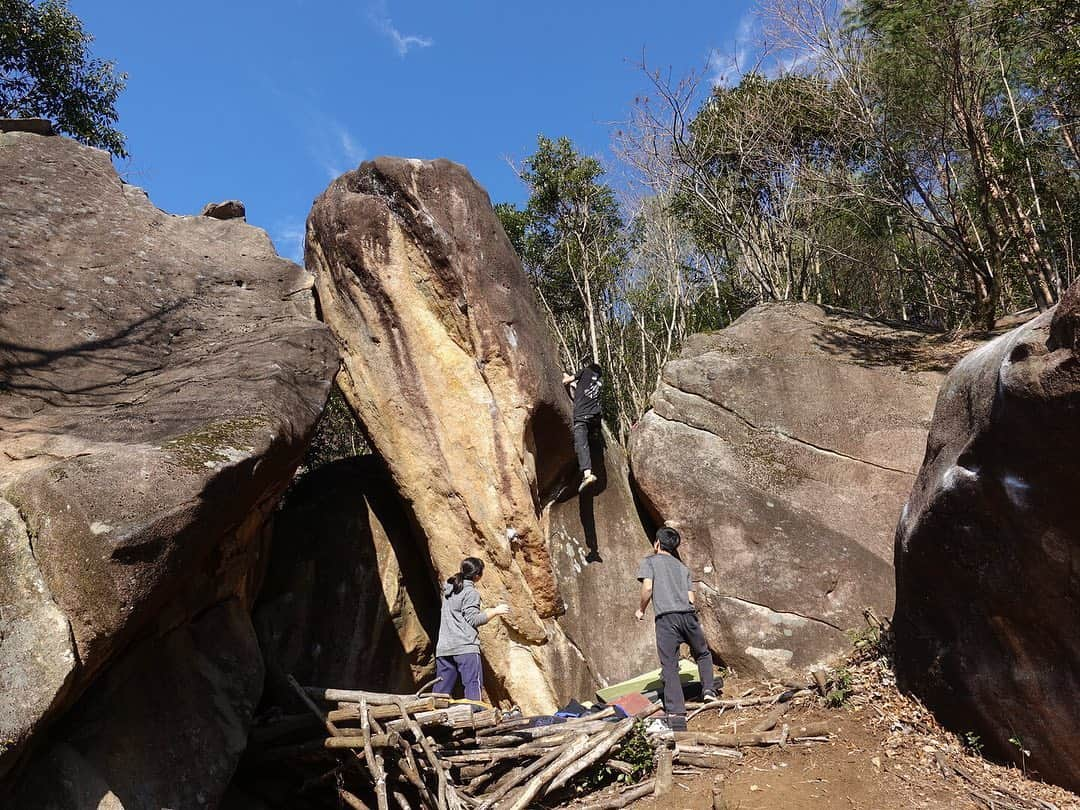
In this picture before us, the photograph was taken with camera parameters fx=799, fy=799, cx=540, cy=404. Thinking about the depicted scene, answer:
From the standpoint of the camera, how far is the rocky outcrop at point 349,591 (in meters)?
8.20

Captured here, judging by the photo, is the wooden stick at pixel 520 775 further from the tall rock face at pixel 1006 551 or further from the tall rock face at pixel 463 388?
the tall rock face at pixel 1006 551

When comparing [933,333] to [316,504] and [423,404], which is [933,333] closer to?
[423,404]

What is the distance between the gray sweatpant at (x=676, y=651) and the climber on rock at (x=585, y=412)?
2.62 m

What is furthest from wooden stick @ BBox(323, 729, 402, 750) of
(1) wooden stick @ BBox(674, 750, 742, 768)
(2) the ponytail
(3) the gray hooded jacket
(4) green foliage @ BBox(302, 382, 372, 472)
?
(4) green foliage @ BBox(302, 382, 372, 472)

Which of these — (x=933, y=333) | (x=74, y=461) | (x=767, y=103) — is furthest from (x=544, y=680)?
(x=767, y=103)

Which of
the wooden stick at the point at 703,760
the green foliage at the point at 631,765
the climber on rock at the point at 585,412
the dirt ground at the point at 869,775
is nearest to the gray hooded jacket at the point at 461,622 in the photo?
the green foliage at the point at 631,765

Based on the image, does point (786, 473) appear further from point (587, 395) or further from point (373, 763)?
point (373, 763)

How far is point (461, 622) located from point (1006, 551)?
4.24 meters

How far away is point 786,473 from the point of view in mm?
8938

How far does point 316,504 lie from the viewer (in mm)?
9172

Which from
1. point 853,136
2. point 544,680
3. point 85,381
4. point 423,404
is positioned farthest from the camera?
point 853,136

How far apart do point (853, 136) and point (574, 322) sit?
10324mm

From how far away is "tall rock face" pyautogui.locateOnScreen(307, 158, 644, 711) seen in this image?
8.54 m

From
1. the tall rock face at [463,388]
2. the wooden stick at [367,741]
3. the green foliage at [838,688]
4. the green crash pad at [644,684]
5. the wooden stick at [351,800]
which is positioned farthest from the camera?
the tall rock face at [463,388]
